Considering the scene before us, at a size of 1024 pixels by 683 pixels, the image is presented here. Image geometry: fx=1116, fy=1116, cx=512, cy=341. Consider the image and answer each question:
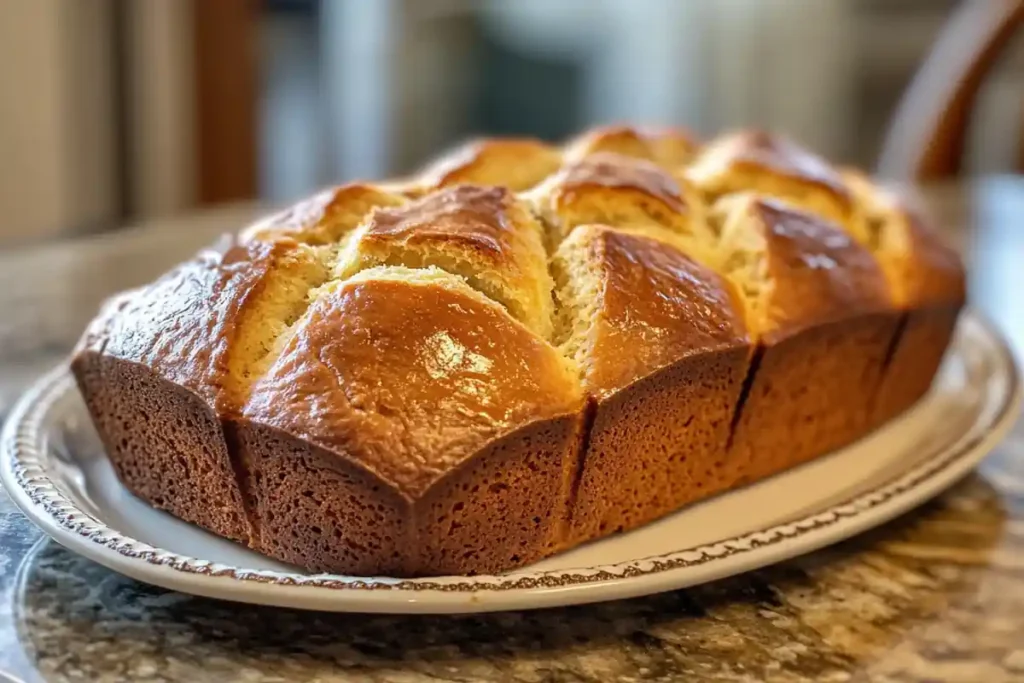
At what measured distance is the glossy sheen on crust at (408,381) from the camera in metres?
0.82

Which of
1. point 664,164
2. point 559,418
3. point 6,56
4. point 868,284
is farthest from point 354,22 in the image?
point 559,418

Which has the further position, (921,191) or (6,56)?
(921,191)

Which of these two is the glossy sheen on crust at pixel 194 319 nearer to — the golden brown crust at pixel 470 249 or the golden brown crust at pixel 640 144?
the golden brown crust at pixel 470 249

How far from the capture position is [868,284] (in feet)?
3.93

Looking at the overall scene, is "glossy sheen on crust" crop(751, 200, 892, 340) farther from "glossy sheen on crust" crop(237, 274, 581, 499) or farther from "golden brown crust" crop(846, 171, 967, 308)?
"glossy sheen on crust" crop(237, 274, 581, 499)

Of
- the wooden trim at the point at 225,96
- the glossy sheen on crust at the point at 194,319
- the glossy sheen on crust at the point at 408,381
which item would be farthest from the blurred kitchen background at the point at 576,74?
the glossy sheen on crust at the point at 408,381

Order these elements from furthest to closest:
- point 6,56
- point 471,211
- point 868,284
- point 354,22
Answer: point 354,22 → point 6,56 → point 868,284 → point 471,211

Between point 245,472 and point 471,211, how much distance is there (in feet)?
0.99

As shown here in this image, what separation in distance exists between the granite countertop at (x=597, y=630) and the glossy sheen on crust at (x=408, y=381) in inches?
5.1

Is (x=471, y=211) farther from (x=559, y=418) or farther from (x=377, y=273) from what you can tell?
(x=559, y=418)

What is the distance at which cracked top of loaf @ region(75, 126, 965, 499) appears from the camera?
2.76ft

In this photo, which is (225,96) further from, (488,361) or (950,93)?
(488,361)

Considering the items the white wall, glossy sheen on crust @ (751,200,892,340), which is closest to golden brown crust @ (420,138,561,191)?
glossy sheen on crust @ (751,200,892,340)

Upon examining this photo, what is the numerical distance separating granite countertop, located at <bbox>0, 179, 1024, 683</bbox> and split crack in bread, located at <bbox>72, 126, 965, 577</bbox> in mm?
63
